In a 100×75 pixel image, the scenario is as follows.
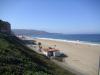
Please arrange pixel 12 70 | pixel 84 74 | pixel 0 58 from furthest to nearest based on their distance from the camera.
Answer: pixel 84 74 < pixel 0 58 < pixel 12 70

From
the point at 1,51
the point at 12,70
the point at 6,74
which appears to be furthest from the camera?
the point at 1,51

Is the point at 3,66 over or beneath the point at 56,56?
over

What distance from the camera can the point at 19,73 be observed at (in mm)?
8141

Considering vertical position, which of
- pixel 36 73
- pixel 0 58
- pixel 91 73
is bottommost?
pixel 91 73

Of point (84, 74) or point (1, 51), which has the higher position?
point (1, 51)

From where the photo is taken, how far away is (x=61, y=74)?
12.0 meters

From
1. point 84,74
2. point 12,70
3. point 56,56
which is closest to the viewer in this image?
point 12,70

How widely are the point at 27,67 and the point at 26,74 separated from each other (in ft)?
3.85

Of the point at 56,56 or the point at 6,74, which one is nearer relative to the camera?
the point at 6,74

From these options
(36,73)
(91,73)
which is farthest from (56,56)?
(36,73)

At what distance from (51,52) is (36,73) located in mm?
16759

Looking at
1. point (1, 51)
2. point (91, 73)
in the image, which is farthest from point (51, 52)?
point (1, 51)

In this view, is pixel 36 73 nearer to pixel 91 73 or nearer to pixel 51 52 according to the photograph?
pixel 91 73

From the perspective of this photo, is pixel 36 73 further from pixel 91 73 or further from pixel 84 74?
pixel 91 73
